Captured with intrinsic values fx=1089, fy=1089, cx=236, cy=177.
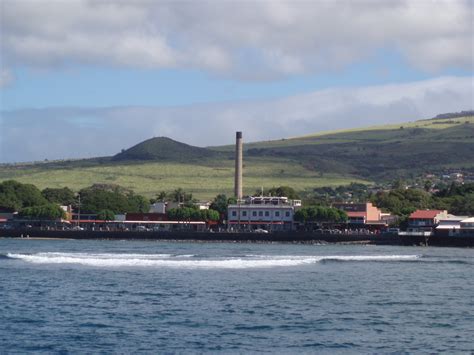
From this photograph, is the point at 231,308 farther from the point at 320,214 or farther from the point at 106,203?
the point at 106,203

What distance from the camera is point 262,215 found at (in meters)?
181

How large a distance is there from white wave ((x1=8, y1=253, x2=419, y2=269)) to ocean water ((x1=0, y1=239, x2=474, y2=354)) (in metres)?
0.73

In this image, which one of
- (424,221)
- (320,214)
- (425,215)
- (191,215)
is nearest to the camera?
(424,221)

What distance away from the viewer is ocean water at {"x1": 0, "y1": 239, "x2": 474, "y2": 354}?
151 ft

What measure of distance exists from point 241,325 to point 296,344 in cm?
525

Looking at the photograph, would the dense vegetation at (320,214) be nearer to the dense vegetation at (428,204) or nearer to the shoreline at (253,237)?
the shoreline at (253,237)

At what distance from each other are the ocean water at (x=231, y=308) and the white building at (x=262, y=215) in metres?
88.3

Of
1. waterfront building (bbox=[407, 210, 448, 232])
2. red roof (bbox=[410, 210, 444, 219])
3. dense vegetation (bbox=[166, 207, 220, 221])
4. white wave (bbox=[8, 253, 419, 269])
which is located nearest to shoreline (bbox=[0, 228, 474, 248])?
waterfront building (bbox=[407, 210, 448, 232])

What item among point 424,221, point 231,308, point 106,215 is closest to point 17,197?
point 106,215

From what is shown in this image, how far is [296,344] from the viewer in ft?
150

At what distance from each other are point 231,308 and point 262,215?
12427cm

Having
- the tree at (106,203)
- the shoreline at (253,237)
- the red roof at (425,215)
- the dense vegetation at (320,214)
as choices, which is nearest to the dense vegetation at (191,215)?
the tree at (106,203)

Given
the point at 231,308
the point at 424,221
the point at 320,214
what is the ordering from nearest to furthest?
the point at 231,308, the point at 424,221, the point at 320,214

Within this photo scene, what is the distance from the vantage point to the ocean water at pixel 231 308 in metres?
46.1
